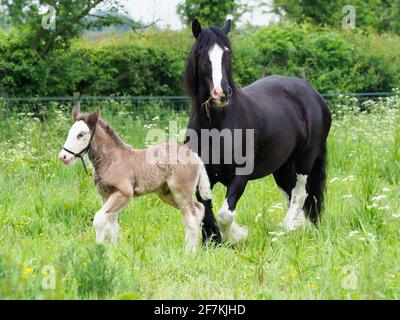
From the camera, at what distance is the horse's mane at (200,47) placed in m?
5.94

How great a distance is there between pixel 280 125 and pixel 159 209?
1616mm

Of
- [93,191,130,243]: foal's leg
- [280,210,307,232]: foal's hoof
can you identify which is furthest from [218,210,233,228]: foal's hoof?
[93,191,130,243]: foal's leg

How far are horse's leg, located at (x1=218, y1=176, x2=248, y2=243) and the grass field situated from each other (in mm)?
106

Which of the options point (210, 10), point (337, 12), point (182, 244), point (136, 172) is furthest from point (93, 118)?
point (337, 12)

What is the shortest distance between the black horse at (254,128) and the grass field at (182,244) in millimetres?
263

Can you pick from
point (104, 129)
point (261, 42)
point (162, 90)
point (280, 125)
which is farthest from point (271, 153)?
point (261, 42)

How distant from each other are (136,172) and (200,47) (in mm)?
1174

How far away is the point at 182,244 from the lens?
20.1 ft

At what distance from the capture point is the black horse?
598cm


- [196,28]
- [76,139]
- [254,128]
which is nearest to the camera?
[76,139]
